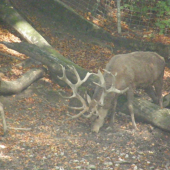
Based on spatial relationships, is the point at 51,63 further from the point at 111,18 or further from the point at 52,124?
the point at 111,18

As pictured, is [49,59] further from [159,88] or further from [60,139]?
[159,88]

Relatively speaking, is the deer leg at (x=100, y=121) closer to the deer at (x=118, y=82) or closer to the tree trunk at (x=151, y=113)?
the deer at (x=118, y=82)

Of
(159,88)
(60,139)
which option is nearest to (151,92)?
(159,88)

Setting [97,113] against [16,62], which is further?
[16,62]

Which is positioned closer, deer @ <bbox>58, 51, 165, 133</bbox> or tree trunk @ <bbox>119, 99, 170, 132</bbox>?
deer @ <bbox>58, 51, 165, 133</bbox>

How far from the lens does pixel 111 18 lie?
42.2 ft

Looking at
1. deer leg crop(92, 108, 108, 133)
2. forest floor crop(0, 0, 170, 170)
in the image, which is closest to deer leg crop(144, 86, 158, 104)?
forest floor crop(0, 0, 170, 170)

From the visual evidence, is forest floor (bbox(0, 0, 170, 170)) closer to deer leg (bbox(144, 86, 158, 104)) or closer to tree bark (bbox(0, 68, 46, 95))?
tree bark (bbox(0, 68, 46, 95))

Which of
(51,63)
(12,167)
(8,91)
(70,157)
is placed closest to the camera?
(12,167)

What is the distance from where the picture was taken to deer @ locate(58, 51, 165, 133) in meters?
7.66

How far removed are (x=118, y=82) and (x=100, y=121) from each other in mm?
1030

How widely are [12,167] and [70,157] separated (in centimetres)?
115

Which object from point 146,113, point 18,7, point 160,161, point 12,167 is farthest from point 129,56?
point 18,7

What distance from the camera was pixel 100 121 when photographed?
802cm
